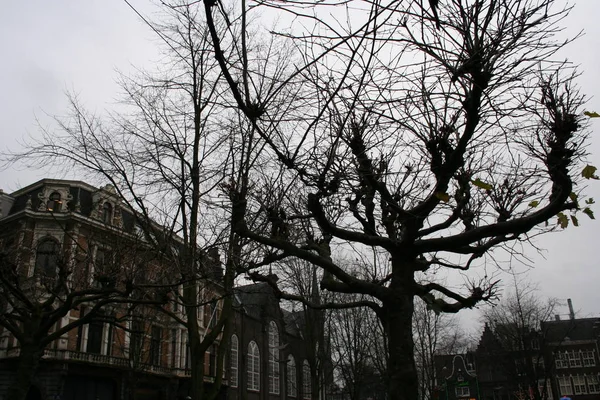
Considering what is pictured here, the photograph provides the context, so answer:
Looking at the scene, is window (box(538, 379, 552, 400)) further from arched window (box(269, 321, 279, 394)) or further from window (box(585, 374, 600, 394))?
arched window (box(269, 321, 279, 394))

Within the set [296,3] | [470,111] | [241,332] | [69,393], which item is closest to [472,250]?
[470,111]

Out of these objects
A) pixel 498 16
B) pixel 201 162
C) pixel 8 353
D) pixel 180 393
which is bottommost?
pixel 180 393

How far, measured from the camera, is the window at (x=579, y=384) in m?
48.8

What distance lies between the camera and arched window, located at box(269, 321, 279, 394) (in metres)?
39.5

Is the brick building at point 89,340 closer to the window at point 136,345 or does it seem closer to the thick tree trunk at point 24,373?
the window at point 136,345

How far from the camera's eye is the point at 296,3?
2986 millimetres

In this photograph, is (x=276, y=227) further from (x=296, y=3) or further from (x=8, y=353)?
(x=8, y=353)

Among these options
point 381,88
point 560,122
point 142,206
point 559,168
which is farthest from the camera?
point 142,206

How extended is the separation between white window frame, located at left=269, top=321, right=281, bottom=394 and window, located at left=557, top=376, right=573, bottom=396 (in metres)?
30.4

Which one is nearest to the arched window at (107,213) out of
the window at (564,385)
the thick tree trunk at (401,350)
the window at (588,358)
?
the thick tree trunk at (401,350)

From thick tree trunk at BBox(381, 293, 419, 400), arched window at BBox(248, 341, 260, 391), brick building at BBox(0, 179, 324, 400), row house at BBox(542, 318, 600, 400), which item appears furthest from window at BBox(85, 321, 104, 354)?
row house at BBox(542, 318, 600, 400)

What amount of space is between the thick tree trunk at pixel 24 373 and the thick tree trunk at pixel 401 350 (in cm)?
841

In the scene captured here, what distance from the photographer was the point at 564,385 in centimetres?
4956

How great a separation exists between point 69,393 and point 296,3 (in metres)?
25.1
